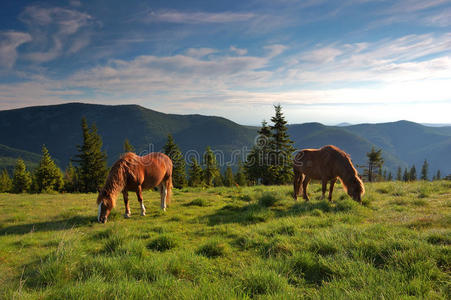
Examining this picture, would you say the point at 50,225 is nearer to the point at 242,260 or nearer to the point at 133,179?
the point at 133,179

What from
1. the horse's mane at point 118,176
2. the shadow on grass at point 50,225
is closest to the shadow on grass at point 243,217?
the horse's mane at point 118,176

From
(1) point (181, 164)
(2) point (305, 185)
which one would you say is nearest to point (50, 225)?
(2) point (305, 185)

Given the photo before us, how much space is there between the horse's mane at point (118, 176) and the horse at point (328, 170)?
782cm

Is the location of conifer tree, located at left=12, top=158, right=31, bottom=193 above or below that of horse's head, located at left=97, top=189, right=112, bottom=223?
below

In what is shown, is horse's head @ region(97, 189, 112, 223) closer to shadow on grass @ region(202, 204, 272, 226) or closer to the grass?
the grass

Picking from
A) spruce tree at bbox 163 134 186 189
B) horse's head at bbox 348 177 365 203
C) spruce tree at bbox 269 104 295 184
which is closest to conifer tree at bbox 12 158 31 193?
spruce tree at bbox 163 134 186 189

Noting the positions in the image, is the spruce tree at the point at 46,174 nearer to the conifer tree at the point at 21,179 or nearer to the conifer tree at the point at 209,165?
the conifer tree at the point at 21,179

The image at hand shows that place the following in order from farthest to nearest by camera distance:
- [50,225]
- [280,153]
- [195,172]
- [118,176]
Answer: [195,172] < [280,153] < [118,176] < [50,225]

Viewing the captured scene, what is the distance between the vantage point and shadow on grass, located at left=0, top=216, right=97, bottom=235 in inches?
282

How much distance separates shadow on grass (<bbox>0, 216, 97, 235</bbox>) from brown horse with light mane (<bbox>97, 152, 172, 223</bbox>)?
0.87 m

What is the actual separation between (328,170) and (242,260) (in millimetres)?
6746

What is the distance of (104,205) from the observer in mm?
7738

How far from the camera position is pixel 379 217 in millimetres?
6820

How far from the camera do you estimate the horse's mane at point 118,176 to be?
789 centimetres
